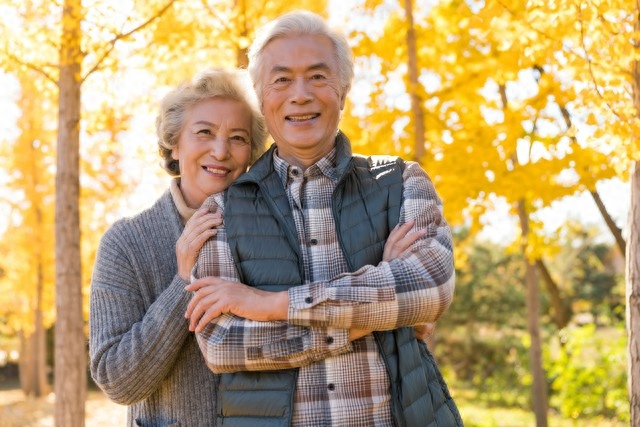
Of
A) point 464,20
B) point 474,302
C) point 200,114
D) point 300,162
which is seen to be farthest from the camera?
point 474,302

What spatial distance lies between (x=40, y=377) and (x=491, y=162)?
14064 millimetres

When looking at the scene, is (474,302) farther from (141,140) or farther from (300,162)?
(300,162)

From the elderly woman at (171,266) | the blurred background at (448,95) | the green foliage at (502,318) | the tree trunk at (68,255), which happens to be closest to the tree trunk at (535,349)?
the blurred background at (448,95)

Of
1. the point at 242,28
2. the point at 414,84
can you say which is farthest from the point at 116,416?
the point at 414,84

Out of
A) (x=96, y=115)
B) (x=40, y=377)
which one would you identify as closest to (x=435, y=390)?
(x=96, y=115)

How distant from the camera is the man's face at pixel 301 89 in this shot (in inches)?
95.5

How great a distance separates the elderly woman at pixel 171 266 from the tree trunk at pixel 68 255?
2681 mm

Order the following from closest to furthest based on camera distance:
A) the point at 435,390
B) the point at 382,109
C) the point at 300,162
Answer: the point at 435,390 < the point at 300,162 < the point at 382,109

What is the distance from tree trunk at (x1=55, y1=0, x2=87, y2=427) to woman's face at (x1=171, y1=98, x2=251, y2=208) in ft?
9.37

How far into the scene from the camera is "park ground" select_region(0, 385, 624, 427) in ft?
33.5

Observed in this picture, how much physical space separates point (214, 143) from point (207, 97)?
0.18 meters

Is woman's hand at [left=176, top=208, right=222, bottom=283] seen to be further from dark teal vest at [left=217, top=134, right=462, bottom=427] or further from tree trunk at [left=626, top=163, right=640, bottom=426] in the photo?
tree trunk at [left=626, top=163, right=640, bottom=426]

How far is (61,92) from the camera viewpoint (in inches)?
215

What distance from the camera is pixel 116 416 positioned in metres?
12.7
